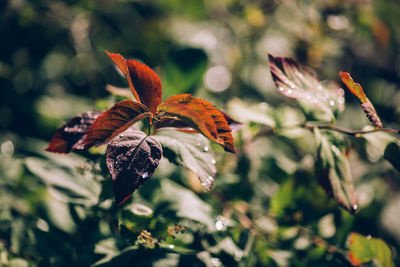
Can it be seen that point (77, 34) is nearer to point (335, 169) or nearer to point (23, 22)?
point (23, 22)

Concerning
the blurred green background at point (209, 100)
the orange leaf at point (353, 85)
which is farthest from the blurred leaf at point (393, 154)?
the orange leaf at point (353, 85)

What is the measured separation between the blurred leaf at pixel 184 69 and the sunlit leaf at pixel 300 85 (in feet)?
1.12

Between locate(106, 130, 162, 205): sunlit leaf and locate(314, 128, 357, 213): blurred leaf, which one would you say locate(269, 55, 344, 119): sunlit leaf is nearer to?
locate(314, 128, 357, 213): blurred leaf

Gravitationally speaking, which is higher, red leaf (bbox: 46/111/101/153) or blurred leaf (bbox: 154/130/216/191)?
red leaf (bbox: 46/111/101/153)

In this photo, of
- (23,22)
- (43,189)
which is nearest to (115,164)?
(43,189)

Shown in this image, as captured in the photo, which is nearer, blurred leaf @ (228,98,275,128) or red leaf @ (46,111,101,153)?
red leaf @ (46,111,101,153)

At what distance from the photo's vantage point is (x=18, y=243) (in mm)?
845

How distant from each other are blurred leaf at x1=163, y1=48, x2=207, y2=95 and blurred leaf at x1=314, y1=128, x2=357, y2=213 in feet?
1.46

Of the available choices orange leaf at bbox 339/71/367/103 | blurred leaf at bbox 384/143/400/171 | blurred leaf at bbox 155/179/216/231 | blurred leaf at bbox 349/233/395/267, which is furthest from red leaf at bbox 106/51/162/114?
blurred leaf at bbox 349/233/395/267

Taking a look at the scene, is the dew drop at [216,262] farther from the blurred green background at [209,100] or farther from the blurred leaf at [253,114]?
the blurred leaf at [253,114]

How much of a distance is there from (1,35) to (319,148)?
1.50m

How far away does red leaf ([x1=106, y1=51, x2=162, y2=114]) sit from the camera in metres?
0.63

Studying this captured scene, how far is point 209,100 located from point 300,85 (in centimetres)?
46

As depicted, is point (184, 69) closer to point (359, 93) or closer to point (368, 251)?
point (359, 93)
